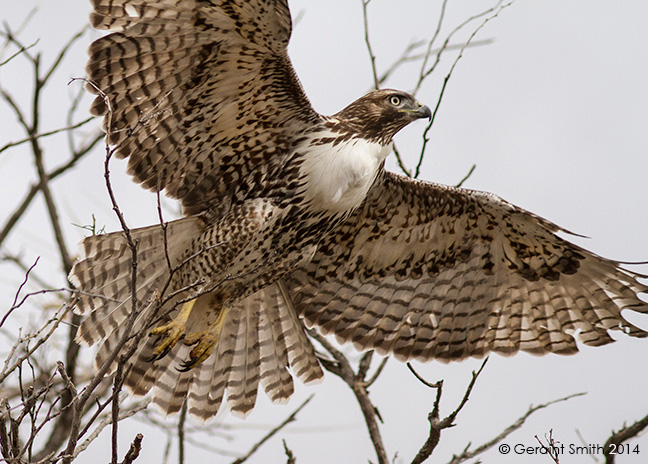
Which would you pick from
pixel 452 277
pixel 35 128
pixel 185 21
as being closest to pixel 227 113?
pixel 185 21

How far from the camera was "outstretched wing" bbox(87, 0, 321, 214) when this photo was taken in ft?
15.8

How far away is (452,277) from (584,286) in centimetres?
99

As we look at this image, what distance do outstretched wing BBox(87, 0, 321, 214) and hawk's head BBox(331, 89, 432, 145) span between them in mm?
334

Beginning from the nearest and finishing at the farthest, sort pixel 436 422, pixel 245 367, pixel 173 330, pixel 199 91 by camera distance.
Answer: pixel 436 422, pixel 199 91, pixel 173 330, pixel 245 367

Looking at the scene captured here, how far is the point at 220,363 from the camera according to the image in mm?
6242

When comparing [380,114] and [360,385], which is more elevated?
[380,114]

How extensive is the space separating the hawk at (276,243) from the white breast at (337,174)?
0.01m

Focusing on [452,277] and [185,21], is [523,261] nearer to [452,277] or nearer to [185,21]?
[452,277]

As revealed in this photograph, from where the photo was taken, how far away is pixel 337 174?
17.5 ft

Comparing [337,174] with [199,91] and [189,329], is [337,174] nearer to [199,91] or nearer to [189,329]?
[199,91]

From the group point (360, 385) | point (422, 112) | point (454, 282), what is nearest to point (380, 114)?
point (422, 112)

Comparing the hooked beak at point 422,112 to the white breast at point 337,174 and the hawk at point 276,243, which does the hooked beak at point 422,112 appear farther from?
the white breast at point 337,174

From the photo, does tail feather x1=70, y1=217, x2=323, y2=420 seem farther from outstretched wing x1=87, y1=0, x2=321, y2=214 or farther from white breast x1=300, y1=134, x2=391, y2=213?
white breast x1=300, y1=134, x2=391, y2=213

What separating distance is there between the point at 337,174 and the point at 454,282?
5.41ft
